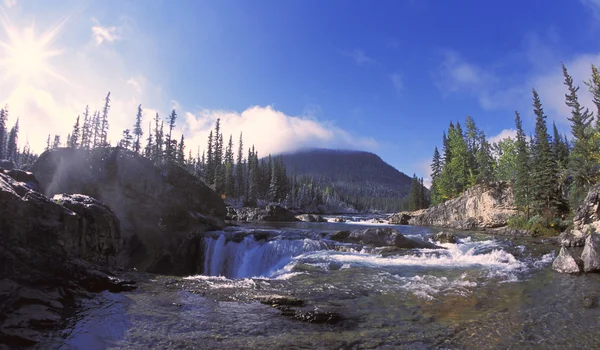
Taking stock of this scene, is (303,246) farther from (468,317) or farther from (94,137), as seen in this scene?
(94,137)

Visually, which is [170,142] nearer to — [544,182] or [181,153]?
[181,153]

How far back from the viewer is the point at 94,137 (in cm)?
7556

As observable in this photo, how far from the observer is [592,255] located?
15.1 meters

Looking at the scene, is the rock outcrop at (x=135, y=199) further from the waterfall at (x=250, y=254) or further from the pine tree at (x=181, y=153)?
the pine tree at (x=181, y=153)

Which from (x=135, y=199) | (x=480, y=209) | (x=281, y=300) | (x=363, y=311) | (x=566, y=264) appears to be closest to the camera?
(x=363, y=311)

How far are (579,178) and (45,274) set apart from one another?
153ft

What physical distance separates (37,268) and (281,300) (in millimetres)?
6886

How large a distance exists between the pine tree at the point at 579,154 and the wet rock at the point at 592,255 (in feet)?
65.2

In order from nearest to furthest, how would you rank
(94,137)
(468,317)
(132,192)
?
1. (468,317)
2. (132,192)
3. (94,137)

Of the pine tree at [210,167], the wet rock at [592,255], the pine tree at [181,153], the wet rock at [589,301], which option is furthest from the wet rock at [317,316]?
the pine tree at [181,153]

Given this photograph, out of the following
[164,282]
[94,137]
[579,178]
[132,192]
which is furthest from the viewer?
[94,137]

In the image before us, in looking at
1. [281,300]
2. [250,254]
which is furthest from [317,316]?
[250,254]

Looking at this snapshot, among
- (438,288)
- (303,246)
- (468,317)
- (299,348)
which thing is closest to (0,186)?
(299,348)

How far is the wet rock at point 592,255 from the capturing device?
1484 cm
